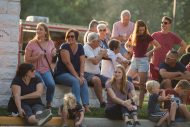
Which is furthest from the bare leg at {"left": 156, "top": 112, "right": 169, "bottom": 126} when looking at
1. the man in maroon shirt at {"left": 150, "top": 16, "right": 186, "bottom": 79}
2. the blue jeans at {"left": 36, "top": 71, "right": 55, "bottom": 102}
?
the man in maroon shirt at {"left": 150, "top": 16, "right": 186, "bottom": 79}

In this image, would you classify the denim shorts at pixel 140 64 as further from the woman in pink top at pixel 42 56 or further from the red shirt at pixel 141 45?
the woman in pink top at pixel 42 56

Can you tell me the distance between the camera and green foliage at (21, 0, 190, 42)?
3603cm

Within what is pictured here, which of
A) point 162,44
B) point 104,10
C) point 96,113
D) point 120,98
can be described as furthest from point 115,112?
point 104,10

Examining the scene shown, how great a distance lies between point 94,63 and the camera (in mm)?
13570

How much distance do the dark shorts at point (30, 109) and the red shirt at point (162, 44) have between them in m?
3.88

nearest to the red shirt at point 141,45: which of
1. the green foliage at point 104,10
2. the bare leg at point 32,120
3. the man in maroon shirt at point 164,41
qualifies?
the man in maroon shirt at point 164,41

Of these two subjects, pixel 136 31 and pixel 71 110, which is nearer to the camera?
pixel 71 110

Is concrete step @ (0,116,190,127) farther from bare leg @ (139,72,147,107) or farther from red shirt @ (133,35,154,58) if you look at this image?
red shirt @ (133,35,154,58)

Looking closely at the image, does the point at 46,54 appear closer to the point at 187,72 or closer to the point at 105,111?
the point at 105,111

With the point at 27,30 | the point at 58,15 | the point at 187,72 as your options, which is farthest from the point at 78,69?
the point at 58,15

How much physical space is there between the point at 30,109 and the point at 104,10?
996 inches

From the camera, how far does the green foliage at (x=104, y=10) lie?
118 feet

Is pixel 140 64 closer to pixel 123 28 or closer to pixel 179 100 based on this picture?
pixel 179 100

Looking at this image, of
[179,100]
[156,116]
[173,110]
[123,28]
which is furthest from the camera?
[123,28]
